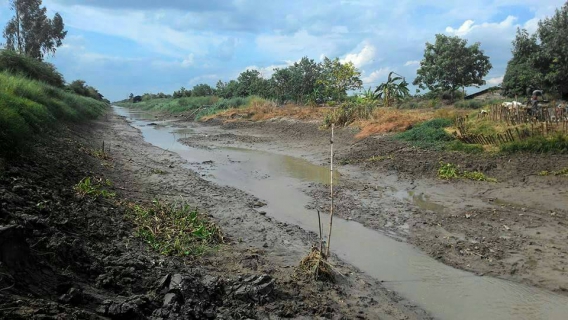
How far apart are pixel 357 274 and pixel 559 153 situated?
8.79 metres

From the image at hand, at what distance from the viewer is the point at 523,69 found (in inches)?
1288

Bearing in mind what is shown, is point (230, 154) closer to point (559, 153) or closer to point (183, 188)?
point (183, 188)

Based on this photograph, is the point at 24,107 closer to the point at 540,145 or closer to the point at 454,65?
the point at 540,145

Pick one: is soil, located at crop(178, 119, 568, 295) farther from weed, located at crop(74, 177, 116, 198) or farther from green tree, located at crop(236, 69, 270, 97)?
green tree, located at crop(236, 69, 270, 97)

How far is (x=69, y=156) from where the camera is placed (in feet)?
34.6

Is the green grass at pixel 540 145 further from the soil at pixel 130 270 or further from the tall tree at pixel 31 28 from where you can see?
the tall tree at pixel 31 28

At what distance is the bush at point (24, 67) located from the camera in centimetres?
2427

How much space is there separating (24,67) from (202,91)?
56.8 m

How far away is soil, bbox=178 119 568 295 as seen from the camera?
652cm

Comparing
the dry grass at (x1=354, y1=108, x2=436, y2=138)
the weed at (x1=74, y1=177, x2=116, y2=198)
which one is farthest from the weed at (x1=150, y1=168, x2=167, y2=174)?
the dry grass at (x1=354, y1=108, x2=436, y2=138)

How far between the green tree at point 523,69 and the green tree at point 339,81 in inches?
503

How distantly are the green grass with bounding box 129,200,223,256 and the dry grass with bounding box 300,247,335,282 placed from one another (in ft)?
5.06

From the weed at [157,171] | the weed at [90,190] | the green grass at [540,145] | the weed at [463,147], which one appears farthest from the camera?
the weed at [463,147]

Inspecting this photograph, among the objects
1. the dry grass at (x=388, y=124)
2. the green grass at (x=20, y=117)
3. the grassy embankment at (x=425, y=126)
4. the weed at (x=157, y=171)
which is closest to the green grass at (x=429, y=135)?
the grassy embankment at (x=425, y=126)
